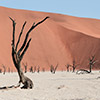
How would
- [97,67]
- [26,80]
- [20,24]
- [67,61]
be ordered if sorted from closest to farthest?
[26,80] → [97,67] → [67,61] → [20,24]

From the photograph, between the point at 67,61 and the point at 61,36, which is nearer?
the point at 67,61

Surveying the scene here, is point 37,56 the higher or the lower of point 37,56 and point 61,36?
the lower

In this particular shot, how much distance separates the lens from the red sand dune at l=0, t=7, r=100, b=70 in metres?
81.9

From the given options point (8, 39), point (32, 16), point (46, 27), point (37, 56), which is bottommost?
point (37, 56)

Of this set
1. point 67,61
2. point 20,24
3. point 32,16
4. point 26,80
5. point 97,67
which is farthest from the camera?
point 32,16

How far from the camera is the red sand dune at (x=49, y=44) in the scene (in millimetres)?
81938

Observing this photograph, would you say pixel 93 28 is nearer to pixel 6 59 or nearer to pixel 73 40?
pixel 73 40

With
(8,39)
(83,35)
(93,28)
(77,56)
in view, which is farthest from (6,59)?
(93,28)

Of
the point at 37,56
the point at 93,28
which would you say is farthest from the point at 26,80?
the point at 93,28

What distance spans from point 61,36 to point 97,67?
24518mm

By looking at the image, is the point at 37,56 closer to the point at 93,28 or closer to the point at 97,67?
the point at 97,67

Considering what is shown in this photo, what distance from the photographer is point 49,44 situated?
91.2m

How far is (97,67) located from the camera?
81.8m

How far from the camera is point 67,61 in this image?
286ft
